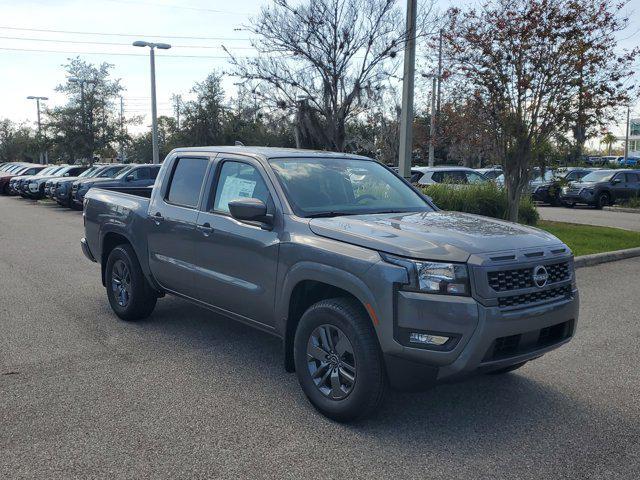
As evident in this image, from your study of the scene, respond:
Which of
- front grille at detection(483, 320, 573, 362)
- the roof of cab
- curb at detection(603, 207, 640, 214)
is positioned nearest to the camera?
front grille at detection(483, 320, 573, 362)

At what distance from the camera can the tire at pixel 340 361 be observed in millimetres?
3883

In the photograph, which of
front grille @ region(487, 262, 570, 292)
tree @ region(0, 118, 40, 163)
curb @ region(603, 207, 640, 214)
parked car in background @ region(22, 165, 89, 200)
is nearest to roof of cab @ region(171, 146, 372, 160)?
front grille @ region(487, 262, 570, 292)

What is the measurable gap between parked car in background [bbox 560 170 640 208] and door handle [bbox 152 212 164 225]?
68.3 ft

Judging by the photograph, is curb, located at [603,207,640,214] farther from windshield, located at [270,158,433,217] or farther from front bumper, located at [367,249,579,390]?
front bumper, located at [367,249,579,390]

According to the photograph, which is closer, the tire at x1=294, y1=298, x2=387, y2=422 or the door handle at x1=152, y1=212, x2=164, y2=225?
the tire at x1=294, y1=298, x2=387, y2=422

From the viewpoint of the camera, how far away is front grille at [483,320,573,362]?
3783 mm

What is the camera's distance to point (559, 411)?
14.2 feet

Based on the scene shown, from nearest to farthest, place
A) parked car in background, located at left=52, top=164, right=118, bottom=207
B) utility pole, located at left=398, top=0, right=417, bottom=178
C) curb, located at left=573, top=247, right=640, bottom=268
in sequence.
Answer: curb, located at left=573, top=247, right=640, bottom=268, utility pole, located at left=398, top=0, right=417, bottom=178, parked car in background, located at left=52, top=164, right=118, bottom=207

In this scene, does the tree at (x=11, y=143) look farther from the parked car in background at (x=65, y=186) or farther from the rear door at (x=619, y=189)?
the rear door at (x=619, y=189)

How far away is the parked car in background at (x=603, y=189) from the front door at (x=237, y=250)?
21.0m

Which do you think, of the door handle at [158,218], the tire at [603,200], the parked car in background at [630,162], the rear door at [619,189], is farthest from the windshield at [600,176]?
the door handle at [158,218]

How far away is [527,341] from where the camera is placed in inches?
155

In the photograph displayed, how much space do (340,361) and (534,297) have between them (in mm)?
1294

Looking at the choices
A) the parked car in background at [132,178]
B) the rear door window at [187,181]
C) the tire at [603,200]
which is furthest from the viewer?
the tire at [603,200]
